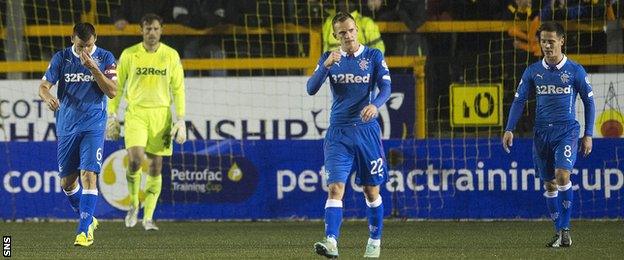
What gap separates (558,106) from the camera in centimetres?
1125

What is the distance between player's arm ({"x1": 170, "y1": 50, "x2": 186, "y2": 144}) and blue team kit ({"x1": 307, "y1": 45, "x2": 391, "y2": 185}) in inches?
155

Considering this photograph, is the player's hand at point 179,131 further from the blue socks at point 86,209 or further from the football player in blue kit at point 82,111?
the blue socks at point 86,209

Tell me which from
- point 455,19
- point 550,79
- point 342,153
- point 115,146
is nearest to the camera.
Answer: point 342,153

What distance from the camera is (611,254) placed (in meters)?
10.1

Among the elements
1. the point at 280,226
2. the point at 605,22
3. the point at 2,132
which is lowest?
the point at 280,226

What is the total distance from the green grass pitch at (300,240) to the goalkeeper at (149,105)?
2.00 ft

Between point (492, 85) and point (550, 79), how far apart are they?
3.53 meters

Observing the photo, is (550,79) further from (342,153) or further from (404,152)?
(404,152)

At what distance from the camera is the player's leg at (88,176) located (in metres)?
11.2

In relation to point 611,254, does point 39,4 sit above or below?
above

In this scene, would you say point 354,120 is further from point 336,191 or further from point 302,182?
point 302,182

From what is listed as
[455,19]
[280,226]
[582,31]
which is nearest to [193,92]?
[280,226]

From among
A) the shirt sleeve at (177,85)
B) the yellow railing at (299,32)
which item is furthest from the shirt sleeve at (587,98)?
the shirt sleeve at (177,85)

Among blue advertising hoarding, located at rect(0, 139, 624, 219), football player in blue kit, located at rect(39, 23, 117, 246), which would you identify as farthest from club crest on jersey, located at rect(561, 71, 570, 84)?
football player in blue kit, located at rect(39, 23, 117, 246)
